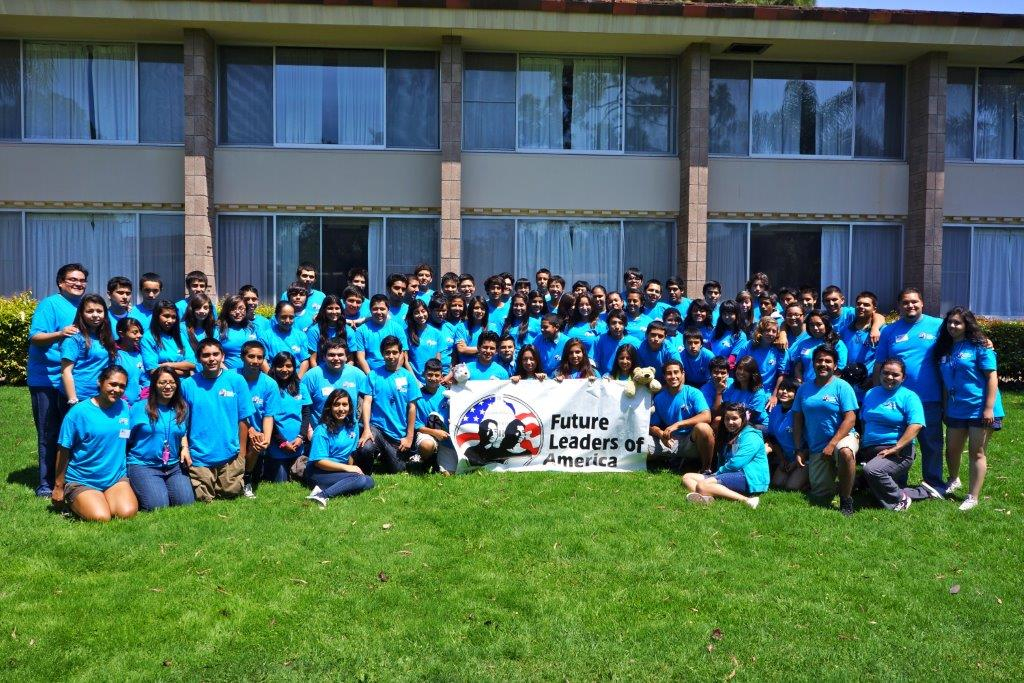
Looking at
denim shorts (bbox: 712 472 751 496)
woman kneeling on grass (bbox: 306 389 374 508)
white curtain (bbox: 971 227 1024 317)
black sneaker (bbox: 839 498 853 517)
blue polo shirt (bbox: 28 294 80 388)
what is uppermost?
white curtain (bbox: 971 227 1024 317)

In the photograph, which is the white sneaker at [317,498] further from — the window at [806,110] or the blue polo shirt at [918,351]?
the window at [806,110]

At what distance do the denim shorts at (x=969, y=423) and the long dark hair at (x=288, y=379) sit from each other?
6.55 meters

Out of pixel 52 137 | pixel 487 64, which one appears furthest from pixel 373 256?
pixel 52 137

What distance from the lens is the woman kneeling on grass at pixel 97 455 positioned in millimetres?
7105

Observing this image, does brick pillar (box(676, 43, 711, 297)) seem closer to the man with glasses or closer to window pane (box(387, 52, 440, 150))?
window pane (box(387, 52, 440, 150))

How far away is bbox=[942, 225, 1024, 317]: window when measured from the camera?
16.8 metres

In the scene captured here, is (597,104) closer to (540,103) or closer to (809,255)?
(540,103)

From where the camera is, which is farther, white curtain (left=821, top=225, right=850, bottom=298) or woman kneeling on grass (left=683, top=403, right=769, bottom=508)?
white curtain (left=821, top=225, right=850, bottom=298)

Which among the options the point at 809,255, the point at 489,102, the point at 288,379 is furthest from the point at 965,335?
the point at 489,102

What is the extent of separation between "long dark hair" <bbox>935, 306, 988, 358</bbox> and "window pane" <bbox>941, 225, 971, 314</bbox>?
390 inches

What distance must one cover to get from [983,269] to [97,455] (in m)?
16.7

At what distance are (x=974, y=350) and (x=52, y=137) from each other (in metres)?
15.7

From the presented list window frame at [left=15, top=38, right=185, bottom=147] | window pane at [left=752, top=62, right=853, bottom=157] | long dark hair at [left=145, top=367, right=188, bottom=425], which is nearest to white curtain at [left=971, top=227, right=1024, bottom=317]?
window pane at [left=752, top=62, right=853, bottom=157]

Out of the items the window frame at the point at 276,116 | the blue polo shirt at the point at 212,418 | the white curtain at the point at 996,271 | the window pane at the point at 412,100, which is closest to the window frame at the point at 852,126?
the white curtain at the point at 996,271
